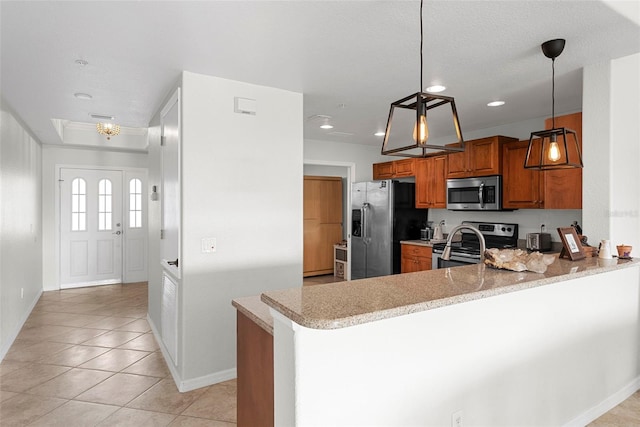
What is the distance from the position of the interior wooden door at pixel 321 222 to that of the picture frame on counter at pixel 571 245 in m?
5.02

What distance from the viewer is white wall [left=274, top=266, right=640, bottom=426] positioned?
135cm

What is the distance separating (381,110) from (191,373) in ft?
9.94

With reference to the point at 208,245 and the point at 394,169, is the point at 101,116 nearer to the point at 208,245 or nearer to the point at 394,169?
the point at 208,245

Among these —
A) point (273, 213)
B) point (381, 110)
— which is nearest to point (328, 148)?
point (381, 110)

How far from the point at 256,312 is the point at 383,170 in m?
4.83

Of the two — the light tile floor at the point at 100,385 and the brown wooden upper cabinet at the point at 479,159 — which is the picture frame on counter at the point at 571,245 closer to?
the light tile floor at the point at 100,385

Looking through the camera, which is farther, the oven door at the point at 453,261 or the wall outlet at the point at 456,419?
the oven door at the point at 453,261

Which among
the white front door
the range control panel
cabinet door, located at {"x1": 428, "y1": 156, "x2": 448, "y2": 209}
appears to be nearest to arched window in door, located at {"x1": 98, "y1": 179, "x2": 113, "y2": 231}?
the white front door

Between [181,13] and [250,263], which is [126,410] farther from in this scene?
[181,13]

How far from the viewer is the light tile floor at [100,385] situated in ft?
8.20

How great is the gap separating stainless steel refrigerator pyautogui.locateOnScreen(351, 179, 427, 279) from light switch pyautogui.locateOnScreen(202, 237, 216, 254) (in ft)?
10.5

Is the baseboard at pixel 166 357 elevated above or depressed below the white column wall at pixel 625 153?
below

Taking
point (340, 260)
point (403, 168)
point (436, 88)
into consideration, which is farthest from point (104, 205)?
point (436, 88)

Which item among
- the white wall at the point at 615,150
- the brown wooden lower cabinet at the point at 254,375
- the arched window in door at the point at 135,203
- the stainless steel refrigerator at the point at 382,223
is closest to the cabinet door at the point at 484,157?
the stainless steel refrigerator at the point at 382,223
